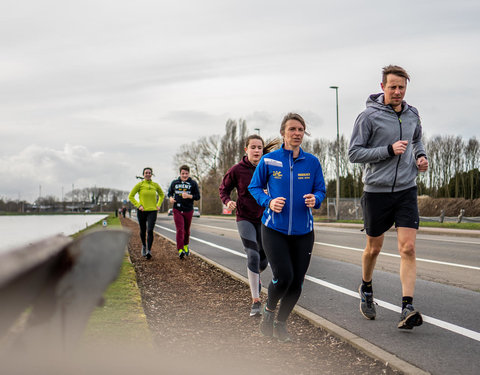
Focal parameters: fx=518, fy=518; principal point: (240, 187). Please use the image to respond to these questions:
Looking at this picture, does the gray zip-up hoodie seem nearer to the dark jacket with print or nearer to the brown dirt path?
the brown dirt path

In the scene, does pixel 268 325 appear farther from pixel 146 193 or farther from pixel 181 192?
pixel 146 193

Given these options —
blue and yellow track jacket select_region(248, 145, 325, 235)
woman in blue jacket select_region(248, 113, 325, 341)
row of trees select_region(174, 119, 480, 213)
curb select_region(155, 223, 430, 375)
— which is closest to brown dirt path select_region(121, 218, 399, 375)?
curb select_region(155, 223, 430, 375)

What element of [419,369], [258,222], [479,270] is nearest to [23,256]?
[419,369]

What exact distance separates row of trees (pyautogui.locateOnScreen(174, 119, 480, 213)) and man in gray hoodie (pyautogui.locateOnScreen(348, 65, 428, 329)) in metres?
50.7

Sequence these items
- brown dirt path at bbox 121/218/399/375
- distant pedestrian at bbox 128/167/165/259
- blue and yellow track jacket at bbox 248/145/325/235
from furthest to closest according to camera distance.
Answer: distant pedestrian at bbox 128/167/165/259, blue and yellow track jacket at bbox 248/145/325/235, brown dirt path at bbox 121/218/399/375

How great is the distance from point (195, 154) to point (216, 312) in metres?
72.7

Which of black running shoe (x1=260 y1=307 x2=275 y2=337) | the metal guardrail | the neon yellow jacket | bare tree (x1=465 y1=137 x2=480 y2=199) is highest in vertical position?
bare tree (x1=465 y1=137 x2=480 y2=199)

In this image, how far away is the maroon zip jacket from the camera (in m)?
6.09

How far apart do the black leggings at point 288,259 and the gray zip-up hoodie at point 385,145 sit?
3.22 feet

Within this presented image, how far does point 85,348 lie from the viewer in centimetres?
65

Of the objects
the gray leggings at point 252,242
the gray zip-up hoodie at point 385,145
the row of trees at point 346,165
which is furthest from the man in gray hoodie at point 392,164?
the row of trees at point 346,165

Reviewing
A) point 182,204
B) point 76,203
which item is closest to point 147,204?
point 182,204

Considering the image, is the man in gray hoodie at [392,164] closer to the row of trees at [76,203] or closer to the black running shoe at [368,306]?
the black running shoe at [368,306]

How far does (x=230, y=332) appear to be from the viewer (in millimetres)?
5117
